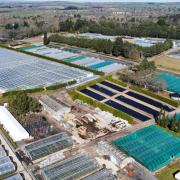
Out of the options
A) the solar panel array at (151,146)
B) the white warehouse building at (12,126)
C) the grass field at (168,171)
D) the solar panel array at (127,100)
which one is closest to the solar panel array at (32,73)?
the solar panel array at (127,100)

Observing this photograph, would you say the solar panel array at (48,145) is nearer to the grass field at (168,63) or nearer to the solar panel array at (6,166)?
the solar panel array at (6,166)

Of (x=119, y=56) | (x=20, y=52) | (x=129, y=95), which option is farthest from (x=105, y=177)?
(x=20, y=52)

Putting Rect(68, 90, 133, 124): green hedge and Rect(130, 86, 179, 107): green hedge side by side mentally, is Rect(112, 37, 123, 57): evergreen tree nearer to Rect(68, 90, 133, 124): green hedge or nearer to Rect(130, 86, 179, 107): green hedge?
Rect(130, 86, 179, 107): green hedge

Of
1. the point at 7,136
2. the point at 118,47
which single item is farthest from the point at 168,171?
the point at 118,47

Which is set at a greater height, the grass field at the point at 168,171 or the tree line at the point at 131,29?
the tree line at the point at 131,29

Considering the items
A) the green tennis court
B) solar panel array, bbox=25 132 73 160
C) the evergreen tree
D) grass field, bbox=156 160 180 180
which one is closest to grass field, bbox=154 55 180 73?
the green tennis court

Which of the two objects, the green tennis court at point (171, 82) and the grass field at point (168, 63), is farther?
the grass field at point (168, 63)
